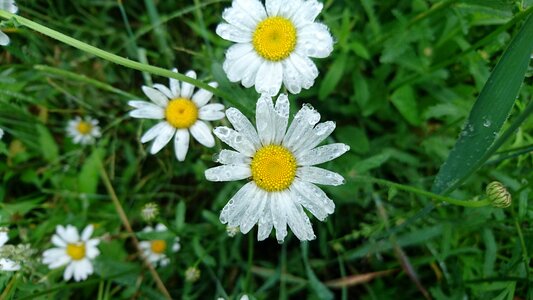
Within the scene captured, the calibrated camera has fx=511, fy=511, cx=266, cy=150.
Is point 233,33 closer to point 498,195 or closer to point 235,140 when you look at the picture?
point 235,140

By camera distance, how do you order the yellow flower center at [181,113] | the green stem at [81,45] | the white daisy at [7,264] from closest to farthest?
the green stem at [81,45] < the white daisy at [7,264] < the yellow flower center at [181,113]

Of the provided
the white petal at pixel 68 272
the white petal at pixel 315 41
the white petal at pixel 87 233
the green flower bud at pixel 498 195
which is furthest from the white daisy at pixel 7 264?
the green flower bud at pixel 498 195

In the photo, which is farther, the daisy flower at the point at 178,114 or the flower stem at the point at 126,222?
the flower stem at the point at 126,222

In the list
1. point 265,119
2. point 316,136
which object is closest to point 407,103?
point 316,136

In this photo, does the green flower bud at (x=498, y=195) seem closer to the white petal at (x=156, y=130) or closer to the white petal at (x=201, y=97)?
the white petal at (x=201, y=97)

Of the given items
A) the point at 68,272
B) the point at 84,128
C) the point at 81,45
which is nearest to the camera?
the point at 81,45

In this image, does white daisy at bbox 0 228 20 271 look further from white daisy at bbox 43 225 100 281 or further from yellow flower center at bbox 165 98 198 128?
yellow flower center at bbox 165 98 198 128

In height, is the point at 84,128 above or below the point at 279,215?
above
